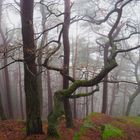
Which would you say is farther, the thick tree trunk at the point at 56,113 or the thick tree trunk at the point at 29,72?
the thick tree trunk at the point at 29,72

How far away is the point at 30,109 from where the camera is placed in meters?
8.73

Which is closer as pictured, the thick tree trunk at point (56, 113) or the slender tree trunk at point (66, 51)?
the thick tree trunk at point (56, 113)

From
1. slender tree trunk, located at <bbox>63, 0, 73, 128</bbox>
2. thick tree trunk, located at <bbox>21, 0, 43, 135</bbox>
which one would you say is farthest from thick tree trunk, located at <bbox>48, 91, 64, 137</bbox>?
slender tree trunk, located at <bbox>63, 0, 73, 128</bbox>

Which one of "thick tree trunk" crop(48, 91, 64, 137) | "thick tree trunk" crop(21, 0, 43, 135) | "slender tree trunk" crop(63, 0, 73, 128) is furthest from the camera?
"slender tree trunk" crop(63, 0, 73, 128)

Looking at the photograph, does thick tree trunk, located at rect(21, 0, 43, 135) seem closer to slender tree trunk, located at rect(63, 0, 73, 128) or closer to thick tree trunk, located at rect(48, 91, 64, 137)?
thick tree trunk, located at rect(48, 91, 64, 137)

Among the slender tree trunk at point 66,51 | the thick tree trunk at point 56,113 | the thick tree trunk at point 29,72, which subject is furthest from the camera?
the slender tree trunk at point 66,51

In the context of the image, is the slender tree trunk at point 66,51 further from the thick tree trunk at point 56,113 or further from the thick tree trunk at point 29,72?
the thick tree trunk at point 56,113

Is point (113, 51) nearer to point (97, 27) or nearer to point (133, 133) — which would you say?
point (133, 133)

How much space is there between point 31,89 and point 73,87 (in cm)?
180

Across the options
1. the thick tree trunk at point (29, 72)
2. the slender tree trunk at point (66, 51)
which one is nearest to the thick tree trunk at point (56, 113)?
the thick tree trunk at point (29, 72)

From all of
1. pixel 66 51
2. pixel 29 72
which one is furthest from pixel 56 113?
pixel 66 51

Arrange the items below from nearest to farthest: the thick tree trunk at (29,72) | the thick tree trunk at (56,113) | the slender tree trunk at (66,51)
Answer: the thick tree trunk at (56,113) < the thick tree trunk at (29,72) < the slender tree trunk at (66,51)

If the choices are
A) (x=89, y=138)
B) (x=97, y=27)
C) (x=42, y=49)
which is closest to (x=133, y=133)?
(x=89, y=138)

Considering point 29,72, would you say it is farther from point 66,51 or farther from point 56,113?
point 66,51
